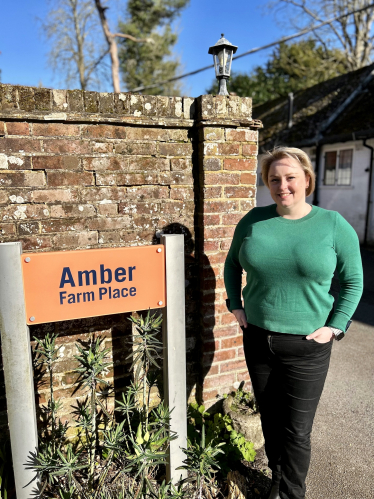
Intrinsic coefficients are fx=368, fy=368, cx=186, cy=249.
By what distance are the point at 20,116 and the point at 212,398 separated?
2225 millimetres

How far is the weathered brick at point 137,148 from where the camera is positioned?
2258 mm

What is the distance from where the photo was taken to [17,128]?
6.66 ft

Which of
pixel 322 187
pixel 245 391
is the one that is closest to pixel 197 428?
pixel 245 391

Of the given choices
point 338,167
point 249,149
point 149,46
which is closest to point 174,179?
point 249,149

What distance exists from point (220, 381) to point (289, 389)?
90cm

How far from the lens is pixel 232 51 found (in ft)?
8.71

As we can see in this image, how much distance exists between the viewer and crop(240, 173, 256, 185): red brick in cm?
250

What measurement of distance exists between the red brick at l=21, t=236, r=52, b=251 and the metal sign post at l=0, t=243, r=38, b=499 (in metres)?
0.50

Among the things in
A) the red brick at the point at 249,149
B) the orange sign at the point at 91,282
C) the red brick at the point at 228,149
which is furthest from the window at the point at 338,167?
the orange sign at the point at 91,282

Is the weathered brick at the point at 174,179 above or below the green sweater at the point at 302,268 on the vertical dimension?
above

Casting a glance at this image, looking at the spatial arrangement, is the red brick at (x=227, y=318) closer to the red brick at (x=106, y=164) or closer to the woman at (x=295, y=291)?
the woman at (x=295, y=291)

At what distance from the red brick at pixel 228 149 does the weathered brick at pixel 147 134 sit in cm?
36

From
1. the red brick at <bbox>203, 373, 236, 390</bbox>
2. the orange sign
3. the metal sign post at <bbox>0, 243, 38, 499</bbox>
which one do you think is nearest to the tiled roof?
the red brick at <bbox>203, 373, 236, 390</bbox>

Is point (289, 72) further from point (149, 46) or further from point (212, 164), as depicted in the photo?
point (212, 164)
